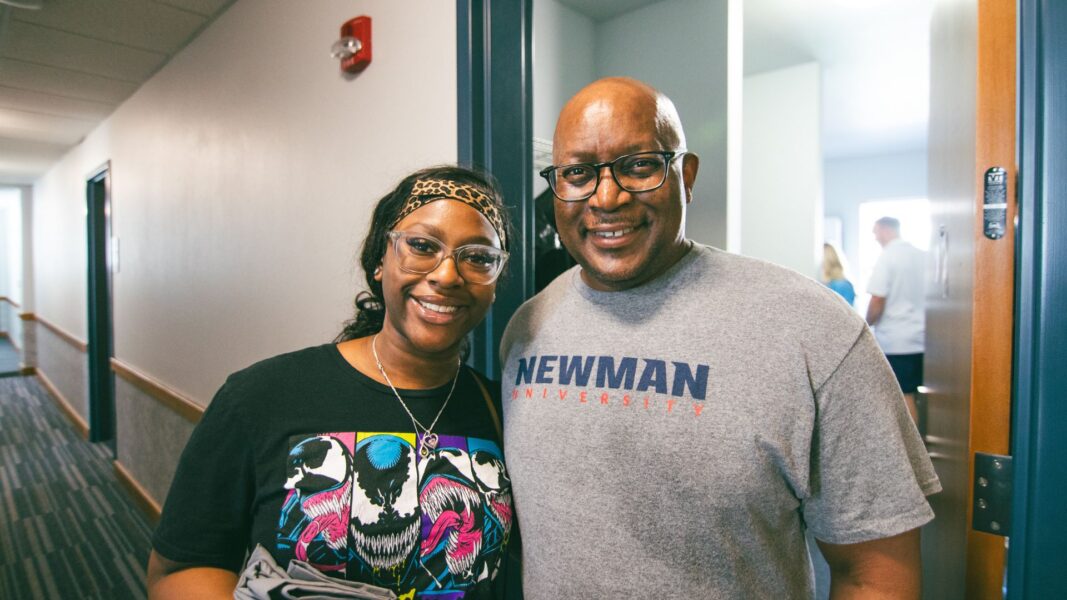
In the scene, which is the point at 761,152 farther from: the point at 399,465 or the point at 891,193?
the point at 891,193

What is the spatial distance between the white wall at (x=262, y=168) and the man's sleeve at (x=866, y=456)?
0.95 m

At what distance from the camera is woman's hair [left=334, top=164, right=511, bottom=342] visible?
42.2 inches

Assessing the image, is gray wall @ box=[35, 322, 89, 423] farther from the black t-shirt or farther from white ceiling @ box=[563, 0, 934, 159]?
white ceiling @ box=[563, 0, 934, 159]

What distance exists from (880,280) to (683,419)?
3.43 metres

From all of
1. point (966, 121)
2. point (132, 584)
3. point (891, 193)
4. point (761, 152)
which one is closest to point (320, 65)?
point (966, 121)

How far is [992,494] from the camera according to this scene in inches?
32.8

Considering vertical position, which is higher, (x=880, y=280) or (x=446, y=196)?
(x=446, y=196)

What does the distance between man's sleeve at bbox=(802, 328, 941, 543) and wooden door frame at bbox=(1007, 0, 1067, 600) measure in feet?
0.39

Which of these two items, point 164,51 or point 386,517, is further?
point 164,51

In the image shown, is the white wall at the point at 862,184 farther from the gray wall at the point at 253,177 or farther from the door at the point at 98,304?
the door at the point at 98,304

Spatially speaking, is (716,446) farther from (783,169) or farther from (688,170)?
(783,169)

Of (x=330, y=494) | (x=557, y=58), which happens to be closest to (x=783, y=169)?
(x=557, y=58)

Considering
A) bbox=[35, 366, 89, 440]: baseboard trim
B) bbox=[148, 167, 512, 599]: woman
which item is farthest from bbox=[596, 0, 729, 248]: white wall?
bbox=[35, 366, 89, 440]: baseboard trim

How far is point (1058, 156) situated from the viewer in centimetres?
74
